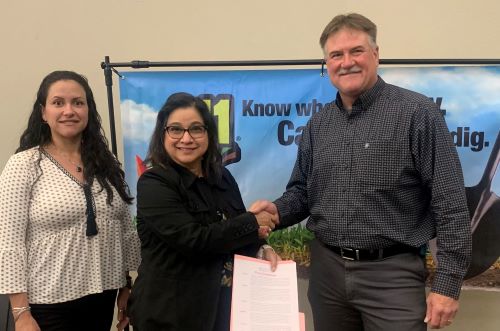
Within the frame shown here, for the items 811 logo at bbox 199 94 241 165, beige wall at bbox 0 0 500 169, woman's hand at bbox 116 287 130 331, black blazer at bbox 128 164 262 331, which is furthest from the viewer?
beige wall at bbox 0 0 500 169

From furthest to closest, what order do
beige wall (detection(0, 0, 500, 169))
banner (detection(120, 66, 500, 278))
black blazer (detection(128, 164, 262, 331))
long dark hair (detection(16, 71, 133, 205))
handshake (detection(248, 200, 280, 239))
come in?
1. beige wall (detection(0, 0, 500, 169))
2. banner (detection(120, 66, 500, 278))
3. long dark hair (detection(16, 71, 133, 205))
4. handshake (detection(248, 200, 280, 239))
5. black blazer (detection(128, 164, 262, 331))

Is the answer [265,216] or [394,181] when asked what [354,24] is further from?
[265,216]

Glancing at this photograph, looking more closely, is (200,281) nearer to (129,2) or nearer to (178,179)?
(178,179)

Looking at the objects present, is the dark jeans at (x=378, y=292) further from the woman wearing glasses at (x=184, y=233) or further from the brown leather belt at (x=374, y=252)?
the woman wearing glasses at (x=184, y=233)

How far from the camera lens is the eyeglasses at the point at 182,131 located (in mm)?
1417

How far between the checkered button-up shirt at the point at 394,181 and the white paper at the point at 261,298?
29 centimetres

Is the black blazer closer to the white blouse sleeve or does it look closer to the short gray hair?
the white blouse sleeve

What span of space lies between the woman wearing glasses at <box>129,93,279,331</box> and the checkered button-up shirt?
330 millimetres

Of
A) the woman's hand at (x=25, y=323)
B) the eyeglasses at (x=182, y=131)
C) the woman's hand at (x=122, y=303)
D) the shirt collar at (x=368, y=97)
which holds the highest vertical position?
the shirt collar at (x=368, y=97)

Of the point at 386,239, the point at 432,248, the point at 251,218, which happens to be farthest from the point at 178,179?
the point at 432,248

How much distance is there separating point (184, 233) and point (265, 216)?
1.32ft

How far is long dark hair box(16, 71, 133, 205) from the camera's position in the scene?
1671 mm

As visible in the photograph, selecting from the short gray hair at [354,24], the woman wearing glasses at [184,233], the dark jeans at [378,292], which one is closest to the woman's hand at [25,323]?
the woman wearing glasses at [184,233]

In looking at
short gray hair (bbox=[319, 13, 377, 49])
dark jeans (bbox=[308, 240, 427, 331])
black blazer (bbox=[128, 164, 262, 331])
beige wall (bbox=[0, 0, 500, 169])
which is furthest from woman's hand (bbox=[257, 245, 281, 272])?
beige wall (bbox=[0, 0, 500, 169])
